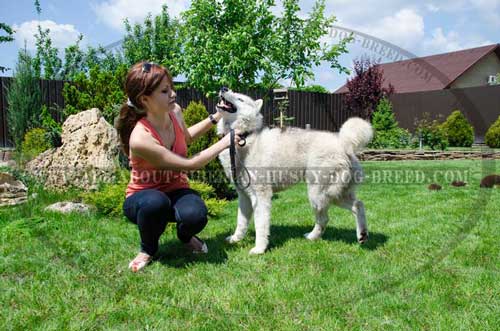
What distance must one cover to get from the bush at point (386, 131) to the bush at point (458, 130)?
2.32m

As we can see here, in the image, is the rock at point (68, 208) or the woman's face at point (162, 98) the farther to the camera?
the rock at point (68, 208)

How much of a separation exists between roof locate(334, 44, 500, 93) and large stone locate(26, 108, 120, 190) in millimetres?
17423

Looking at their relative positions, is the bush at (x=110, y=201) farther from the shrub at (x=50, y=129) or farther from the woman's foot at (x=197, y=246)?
the shrub at (x=50, y=129)

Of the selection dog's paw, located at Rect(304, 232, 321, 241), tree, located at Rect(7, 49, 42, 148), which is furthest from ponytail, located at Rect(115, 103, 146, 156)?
tree, located at Rect(7, 49, 42, 148)

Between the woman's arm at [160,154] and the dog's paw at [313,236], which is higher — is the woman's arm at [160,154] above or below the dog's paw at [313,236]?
above

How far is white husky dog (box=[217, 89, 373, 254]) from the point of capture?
11.7 feet

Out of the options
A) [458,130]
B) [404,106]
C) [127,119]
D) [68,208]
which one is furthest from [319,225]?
[404,106]

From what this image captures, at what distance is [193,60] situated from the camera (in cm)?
1155

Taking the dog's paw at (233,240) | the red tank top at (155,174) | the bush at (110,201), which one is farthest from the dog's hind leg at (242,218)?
the bush at (110,201)

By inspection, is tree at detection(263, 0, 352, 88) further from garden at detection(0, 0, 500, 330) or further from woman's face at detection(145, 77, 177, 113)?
woman's face at detection(145, 77, 177, 113)

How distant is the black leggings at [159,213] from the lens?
3053mm

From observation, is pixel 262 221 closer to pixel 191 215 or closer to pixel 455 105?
pixel 191 215

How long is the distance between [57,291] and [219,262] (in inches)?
49.9

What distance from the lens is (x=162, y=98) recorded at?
3049 millimetres
